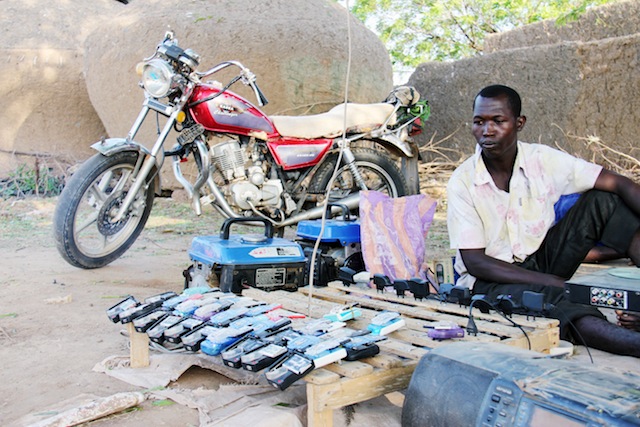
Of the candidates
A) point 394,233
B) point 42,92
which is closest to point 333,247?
point 394,233

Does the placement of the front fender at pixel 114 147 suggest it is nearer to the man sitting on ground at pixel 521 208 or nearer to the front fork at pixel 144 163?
the front fork at pixel 144 163

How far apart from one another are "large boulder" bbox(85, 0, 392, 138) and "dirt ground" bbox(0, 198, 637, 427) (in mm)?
1696

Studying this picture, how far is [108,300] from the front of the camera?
321 centimetres

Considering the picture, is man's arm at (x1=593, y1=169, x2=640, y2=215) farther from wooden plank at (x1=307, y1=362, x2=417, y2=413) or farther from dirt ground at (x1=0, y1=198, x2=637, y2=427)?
wooden plank at (x1=307, y1=362, x2=417, y2=413)

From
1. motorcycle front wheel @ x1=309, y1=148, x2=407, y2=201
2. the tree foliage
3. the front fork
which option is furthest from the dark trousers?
the tree foliage

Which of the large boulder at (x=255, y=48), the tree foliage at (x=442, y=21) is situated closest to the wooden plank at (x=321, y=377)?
the large boulder at (x=255, y=48)

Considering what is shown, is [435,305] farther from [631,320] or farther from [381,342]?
[631,320]

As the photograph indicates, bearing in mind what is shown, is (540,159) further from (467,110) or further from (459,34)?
(459,34)

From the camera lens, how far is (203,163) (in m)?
3.79

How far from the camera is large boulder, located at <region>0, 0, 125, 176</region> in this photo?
7.90 meters

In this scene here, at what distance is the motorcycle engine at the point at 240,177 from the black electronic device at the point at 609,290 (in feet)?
8.48

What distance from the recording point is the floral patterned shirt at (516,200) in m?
2.65

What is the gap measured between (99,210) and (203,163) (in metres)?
0.66

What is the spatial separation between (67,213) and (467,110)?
3855mm
